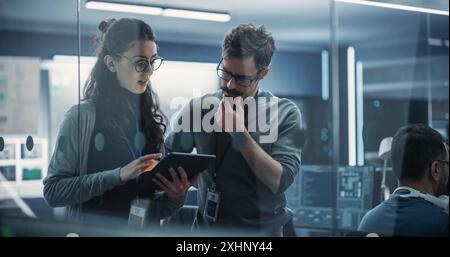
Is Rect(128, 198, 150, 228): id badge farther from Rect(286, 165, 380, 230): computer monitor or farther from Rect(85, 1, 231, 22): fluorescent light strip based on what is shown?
Rect(85, 1, 231, 22): fluorescent light strip

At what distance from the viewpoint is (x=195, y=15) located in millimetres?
2455

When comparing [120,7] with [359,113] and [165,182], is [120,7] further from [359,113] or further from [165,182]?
[359,113]

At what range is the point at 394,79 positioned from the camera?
8.90 ft

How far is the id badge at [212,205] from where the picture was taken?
8.06 feet

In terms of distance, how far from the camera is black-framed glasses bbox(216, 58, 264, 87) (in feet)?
7.98

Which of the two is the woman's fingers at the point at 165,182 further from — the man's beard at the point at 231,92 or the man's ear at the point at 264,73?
the man's ear at the point at 264,73

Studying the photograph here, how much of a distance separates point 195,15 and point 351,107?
0.67 metres

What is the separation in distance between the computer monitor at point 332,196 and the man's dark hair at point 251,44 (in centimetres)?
41

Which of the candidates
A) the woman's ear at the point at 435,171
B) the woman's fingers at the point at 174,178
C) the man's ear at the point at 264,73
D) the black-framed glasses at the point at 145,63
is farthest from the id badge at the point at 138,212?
the woman's ear at the point at 435,171

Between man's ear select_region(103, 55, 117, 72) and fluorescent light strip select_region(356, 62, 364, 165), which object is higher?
man's ear select_region(103, 55, 117, 72)

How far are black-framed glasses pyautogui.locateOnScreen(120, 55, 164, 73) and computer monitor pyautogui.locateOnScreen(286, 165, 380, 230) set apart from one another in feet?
2.05

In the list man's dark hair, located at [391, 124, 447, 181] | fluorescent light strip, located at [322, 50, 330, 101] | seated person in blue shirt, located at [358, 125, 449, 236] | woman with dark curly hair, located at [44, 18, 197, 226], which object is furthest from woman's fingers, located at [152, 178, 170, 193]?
man's dark hair, located at [391, 124, 447, 181]
